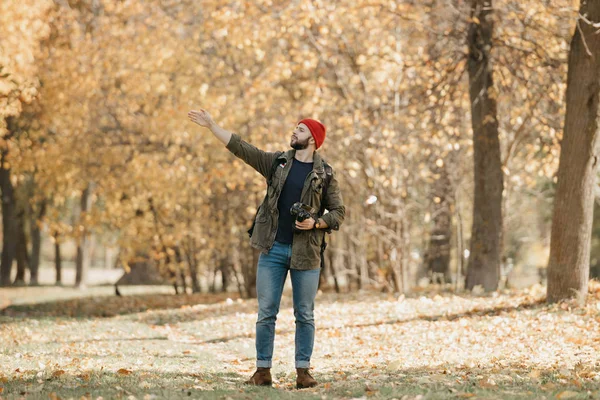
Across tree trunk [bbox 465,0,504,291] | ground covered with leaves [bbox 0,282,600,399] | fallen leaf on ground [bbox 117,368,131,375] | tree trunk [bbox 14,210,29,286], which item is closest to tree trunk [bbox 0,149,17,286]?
tree trunk [bbox 14,210,29,286]

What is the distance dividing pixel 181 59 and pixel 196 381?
50.4 ft

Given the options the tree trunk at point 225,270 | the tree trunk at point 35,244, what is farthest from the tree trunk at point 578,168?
the tree trunk at point 35,244

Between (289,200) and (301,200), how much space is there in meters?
0.10

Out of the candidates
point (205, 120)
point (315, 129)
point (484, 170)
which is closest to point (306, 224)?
point (315, 129)

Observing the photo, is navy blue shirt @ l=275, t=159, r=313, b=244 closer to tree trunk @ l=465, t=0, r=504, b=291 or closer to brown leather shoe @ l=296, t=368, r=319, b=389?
brown leather shoe @ l=296, t=368, r=319, b=389

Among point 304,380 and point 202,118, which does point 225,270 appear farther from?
point 202,118

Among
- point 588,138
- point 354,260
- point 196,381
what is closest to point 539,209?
point 354,260

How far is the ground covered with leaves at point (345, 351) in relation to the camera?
21.0ft

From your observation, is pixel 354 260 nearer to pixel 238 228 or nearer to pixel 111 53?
pixel 238 228

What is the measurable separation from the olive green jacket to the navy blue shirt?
0.15ft

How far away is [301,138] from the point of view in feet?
22.6

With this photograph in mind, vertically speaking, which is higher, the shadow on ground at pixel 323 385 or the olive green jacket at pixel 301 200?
the olive green jacket at pixel 301 200

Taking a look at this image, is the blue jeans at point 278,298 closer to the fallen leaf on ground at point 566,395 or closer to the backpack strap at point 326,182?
the backpack strap at point 326,182

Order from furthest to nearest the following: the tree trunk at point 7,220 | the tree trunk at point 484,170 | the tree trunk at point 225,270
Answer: the tree trunk at point 7,220 → the tree trunk at point 225,270 → the tree trunk at point 484,170
